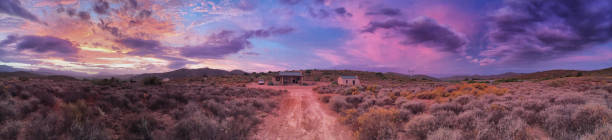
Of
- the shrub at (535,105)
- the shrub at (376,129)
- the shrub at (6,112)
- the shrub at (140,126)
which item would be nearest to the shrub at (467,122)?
the shrub at (376,129)

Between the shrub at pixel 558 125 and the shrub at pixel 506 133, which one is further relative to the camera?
the shrub at pixel 558 125

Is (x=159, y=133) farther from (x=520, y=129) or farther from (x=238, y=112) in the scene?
(x=520, y=129)

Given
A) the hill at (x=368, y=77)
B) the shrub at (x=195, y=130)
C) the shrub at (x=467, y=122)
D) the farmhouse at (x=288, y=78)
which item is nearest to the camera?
the shrub at (x=467, y=122)

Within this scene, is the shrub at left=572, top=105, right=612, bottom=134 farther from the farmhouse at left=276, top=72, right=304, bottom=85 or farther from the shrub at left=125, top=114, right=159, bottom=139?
the farmhouse at left=276, top=72, right=304, bottom=85

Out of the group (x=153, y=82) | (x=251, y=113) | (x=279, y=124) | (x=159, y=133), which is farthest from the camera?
(x=153, y=82)

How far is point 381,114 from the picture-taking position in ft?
21.4

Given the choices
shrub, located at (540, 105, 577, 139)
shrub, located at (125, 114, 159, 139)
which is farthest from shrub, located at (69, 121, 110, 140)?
shrub, located at (540, 105, 577, 139)

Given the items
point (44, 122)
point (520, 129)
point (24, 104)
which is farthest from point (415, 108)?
point (24, 104)

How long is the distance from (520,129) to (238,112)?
829cm

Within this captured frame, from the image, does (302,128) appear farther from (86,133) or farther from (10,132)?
(10,132)

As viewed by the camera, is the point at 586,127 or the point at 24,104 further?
the point at 24,104

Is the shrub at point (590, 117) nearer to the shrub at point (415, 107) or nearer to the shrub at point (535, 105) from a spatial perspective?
the shrub at point (535, 105)

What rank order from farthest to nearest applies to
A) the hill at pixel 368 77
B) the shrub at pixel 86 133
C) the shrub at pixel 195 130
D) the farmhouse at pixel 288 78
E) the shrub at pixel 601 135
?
the hill at pixel 368 77 → the farmhouse at pixel 288 78 → the shrub at pixel 195 130 → the shrub at pixel 86 133 → the shrub at pixel 601 135


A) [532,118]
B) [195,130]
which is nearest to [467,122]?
[532,118]
